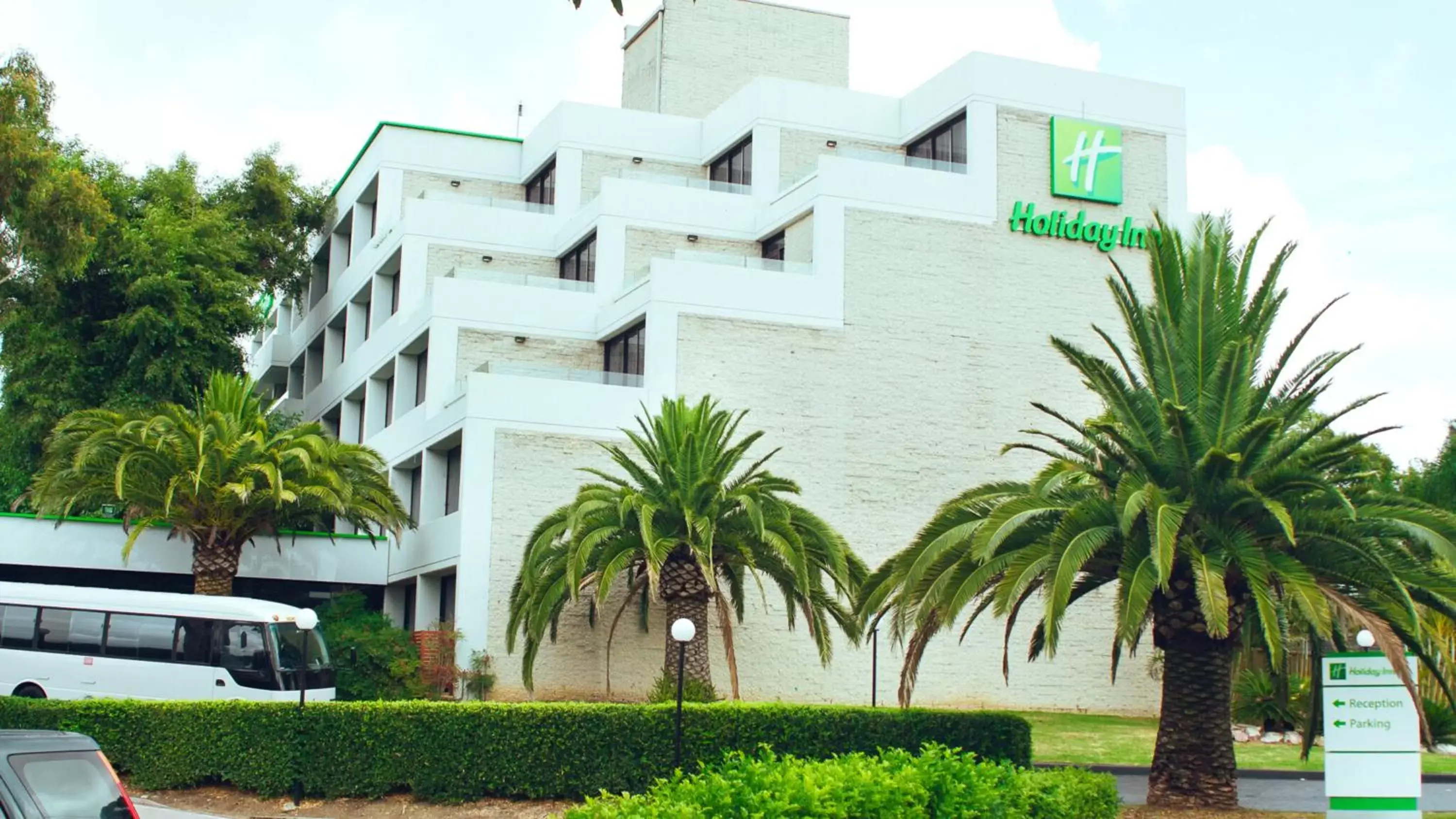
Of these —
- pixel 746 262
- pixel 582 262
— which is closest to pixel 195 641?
pixel 746 262

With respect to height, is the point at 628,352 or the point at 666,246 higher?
the point at 666,246

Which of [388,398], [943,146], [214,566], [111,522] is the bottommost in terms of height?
[214,566]

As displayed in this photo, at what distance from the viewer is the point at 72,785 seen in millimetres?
10117

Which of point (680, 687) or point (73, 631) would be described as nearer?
point (680, 687)

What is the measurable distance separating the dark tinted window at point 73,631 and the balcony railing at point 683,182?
1686 cm

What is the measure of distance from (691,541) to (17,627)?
40.5 feet

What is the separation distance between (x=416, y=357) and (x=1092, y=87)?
18064 mm

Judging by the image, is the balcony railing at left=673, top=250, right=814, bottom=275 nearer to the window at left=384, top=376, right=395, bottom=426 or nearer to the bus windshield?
the window at left=384, top=376, right=395, bottom=426

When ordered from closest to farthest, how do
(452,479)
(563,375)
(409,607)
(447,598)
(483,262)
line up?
1. (563,375)
2. (447,598)
3. (452,479)
4. (409,607)
5. (483,262)

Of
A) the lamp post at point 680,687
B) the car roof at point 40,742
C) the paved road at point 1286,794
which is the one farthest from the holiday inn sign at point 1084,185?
the car roof at point 40,742

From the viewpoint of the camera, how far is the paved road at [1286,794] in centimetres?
2244

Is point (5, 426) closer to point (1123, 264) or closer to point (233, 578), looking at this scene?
point (233, 578)

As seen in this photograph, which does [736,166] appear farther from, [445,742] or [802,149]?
[445,742]

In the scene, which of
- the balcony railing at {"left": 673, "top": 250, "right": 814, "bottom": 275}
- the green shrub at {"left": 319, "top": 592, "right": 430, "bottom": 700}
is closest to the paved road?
the green shrub at {"left": 319, "top": 592, "right": 430, "bottom": 700}
